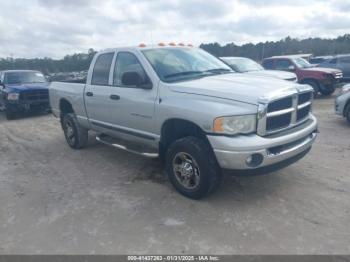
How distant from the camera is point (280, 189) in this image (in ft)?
14.4

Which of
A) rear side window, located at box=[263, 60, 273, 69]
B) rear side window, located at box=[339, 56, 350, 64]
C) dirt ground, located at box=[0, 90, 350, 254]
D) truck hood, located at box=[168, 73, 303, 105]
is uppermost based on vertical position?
rear side window, located at box=[339, 56, 350, 64]

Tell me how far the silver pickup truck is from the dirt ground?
468mm

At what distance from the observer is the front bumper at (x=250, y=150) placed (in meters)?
3.54

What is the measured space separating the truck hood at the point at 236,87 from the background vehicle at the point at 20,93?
361 inches

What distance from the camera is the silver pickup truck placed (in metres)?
3.62

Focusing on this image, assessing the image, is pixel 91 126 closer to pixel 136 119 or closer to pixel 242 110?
pixel 136 119

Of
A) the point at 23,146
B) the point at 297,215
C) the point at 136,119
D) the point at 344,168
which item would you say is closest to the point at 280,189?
the point at 297,215

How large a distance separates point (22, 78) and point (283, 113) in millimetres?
11745

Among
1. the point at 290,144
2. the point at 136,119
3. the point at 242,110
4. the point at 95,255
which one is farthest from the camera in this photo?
the point at 136,119

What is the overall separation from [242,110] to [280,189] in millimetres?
1462

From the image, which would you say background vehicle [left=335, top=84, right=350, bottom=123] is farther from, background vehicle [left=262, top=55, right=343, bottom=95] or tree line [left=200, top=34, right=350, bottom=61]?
tree line [left=200, top=34, right=350, bottom=61]

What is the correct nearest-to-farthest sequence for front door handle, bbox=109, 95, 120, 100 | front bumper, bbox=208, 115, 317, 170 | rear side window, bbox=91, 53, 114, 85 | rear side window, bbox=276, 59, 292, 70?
front bumper, bbox=208, 115, 317, 170 → front door handle, bbox=109, 95, 120, 100 → rear side window, bbox=91, 53, 114, 85 → rear side window, bbox=276, 59, 292, 70

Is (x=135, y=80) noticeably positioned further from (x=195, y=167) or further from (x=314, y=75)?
(x=314, y=75)

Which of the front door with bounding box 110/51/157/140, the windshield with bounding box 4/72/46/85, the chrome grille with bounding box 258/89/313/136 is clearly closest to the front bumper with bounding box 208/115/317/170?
the chrome grille with bounding box 258/89/313/136
